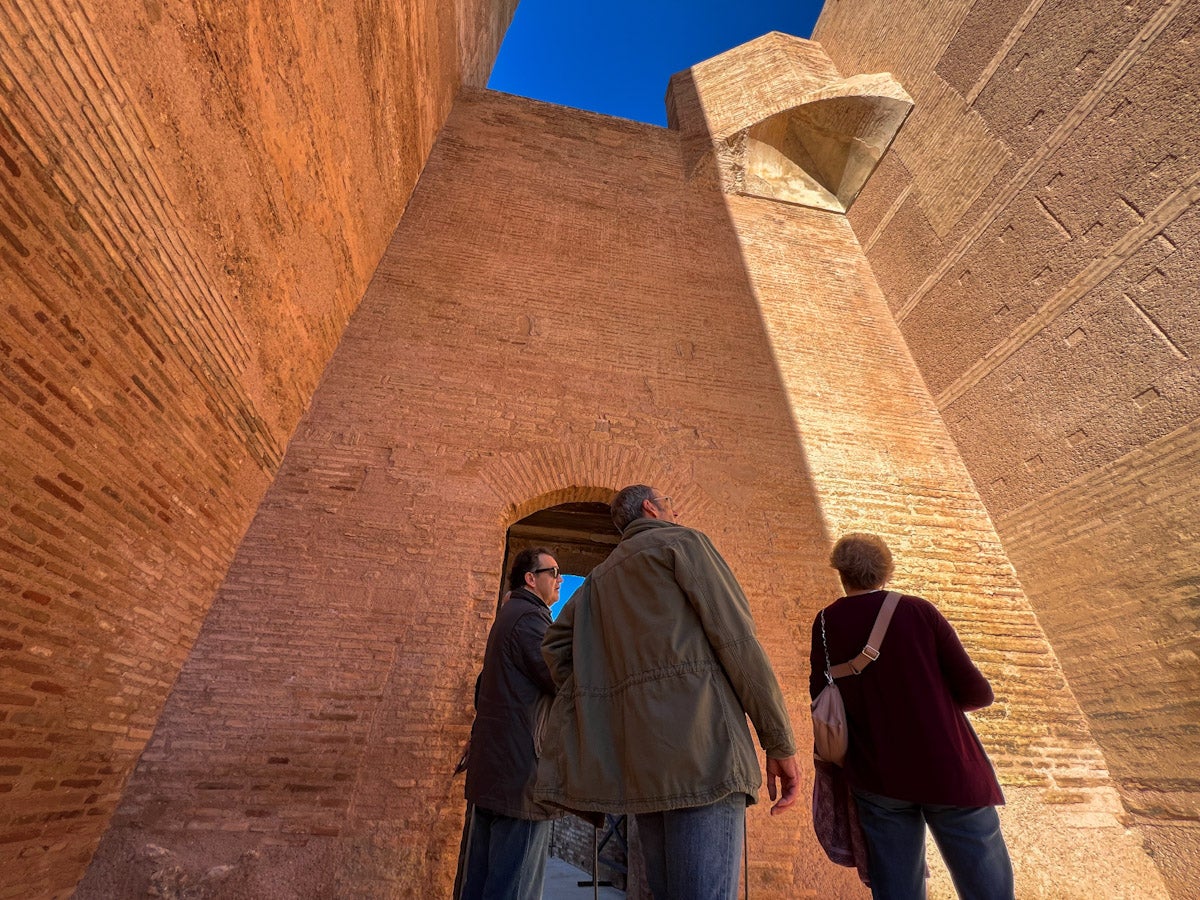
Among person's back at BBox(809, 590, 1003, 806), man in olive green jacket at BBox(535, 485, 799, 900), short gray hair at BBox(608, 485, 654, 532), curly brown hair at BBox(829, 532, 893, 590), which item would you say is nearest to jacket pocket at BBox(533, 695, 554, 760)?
man in olive green jacket at BBox(535, 485, 799, 900)

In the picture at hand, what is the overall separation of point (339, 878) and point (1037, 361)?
568cm

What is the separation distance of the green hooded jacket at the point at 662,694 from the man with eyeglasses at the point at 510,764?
20.7 inches

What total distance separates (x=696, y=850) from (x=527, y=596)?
1.23 m

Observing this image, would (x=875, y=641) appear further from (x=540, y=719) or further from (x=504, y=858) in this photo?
(x=504, y=858)

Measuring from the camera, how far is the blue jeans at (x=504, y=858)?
6.32 feet

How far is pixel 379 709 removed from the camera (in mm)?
3166

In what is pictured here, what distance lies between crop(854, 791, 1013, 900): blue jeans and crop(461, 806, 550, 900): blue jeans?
1020 millimetres

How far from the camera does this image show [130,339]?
2584mm

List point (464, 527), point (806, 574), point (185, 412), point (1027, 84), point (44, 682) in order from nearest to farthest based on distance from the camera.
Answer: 1. point (44, 682)
2. point (185, 412)
3. point (464, 527)
4. point (806, 574)
5. point (1027, 84)

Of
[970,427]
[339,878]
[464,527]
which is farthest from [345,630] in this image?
[970,427]

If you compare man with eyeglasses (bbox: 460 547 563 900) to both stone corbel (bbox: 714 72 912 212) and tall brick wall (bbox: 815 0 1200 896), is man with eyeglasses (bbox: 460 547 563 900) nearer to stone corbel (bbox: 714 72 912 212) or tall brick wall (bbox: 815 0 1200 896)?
tall brick wall (bbox: 815 0 1200 896)

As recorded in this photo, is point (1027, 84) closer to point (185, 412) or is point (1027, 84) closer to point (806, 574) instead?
point (806, 574)

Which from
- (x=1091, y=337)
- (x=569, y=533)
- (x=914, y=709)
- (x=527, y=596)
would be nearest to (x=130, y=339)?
(x=527, y=596)

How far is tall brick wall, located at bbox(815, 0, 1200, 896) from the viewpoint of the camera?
146 inches
